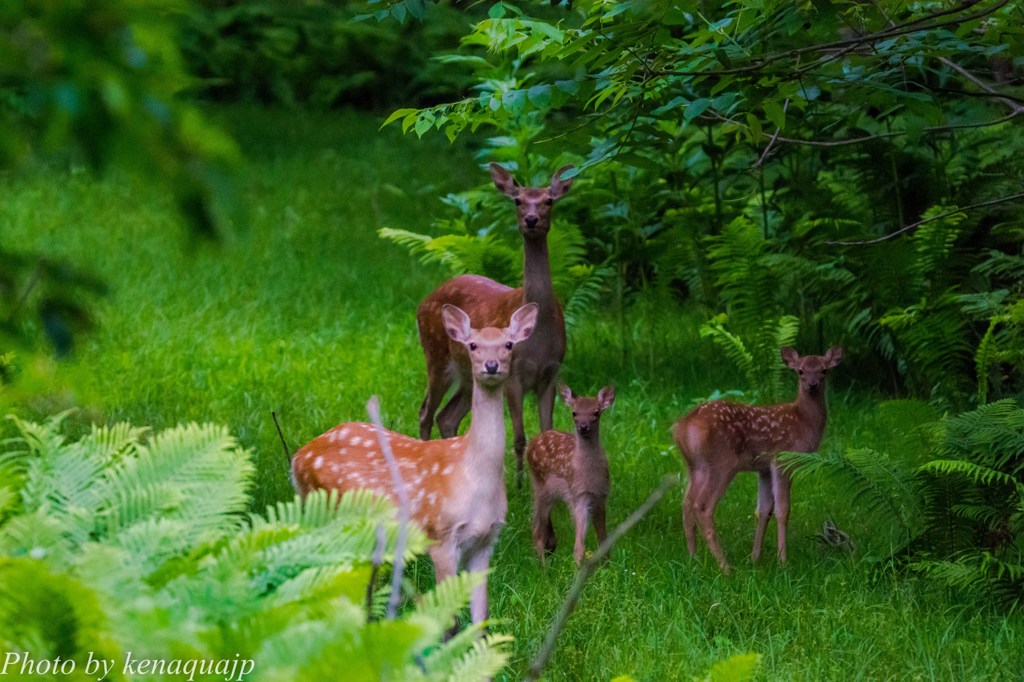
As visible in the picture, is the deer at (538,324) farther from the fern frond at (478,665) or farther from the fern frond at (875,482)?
the fern frond at (478,665)

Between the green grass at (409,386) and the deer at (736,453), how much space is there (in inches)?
6.6

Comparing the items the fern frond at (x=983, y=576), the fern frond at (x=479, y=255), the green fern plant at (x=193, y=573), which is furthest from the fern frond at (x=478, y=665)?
the fern frond at (x=479, y=255)

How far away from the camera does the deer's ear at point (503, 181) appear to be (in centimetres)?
848

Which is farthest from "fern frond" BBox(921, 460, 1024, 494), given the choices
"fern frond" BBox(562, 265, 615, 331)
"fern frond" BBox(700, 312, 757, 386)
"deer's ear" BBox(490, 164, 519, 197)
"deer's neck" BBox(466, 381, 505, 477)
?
"fern frond" BBox(562, 265, 615, 331)

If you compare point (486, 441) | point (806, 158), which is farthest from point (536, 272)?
point (806, 158)

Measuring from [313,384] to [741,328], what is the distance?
2954 mm

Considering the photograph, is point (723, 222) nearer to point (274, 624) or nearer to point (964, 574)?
point (964, 574)

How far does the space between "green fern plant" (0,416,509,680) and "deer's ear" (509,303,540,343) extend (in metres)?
2.94

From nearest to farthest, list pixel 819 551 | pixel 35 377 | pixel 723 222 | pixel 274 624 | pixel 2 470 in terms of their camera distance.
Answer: pixel 35 377, pixel 274 624, pixel 2 470, pixel 819 551, pixel 723 222

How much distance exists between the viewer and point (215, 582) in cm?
249

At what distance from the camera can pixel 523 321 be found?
626cm

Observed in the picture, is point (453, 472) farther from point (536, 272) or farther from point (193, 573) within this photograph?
point (536, 272)

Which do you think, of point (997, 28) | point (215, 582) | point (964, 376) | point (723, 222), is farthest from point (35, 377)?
point (723, 222)

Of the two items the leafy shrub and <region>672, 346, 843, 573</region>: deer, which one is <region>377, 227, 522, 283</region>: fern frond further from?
the leafy shrub
